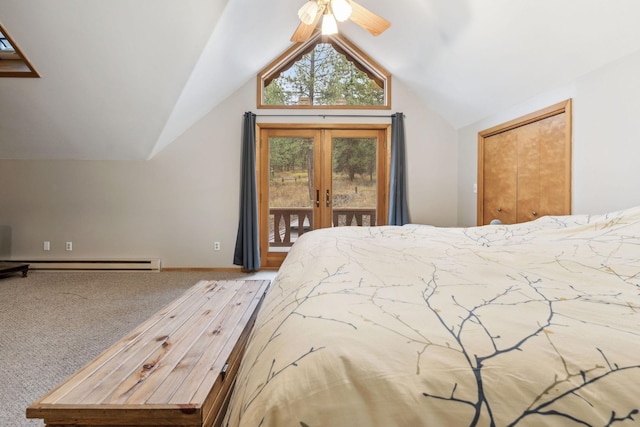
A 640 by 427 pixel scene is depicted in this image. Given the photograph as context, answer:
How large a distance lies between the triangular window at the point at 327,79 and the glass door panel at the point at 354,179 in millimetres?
509

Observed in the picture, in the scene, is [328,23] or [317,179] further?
[317,179]

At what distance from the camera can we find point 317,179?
13.4ft

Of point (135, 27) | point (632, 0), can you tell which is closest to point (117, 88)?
point (135, 27)

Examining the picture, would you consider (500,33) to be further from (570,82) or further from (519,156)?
(519,156)

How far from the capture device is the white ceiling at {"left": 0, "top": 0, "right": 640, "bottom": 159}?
2145 millimetres

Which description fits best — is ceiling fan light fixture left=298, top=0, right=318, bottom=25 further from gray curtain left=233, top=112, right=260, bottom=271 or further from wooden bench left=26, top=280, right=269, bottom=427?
wooden bench left=26, top=280, right=269, bottom=427

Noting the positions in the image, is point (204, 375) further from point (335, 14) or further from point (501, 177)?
point (501, 177)

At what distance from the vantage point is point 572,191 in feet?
7.47

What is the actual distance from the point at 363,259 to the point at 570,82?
239 cm

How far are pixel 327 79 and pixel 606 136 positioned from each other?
3.07m

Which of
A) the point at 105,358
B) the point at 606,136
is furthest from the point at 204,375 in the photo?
the point at 606,136

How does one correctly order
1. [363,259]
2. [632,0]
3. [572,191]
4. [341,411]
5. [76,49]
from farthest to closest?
[76,49] → [572,191] → [632,0] → [363,259] → [341,411]

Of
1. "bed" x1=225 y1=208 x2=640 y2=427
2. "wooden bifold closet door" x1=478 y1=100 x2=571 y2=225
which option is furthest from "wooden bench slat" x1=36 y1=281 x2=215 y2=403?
"wooden bifold closet door" x1=478 y1=100 x2=571 y2=225

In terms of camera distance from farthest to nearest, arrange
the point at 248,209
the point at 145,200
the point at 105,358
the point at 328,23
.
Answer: the point at 145,200, the point at 248,209, the point at 328,23, the point at 105,358
